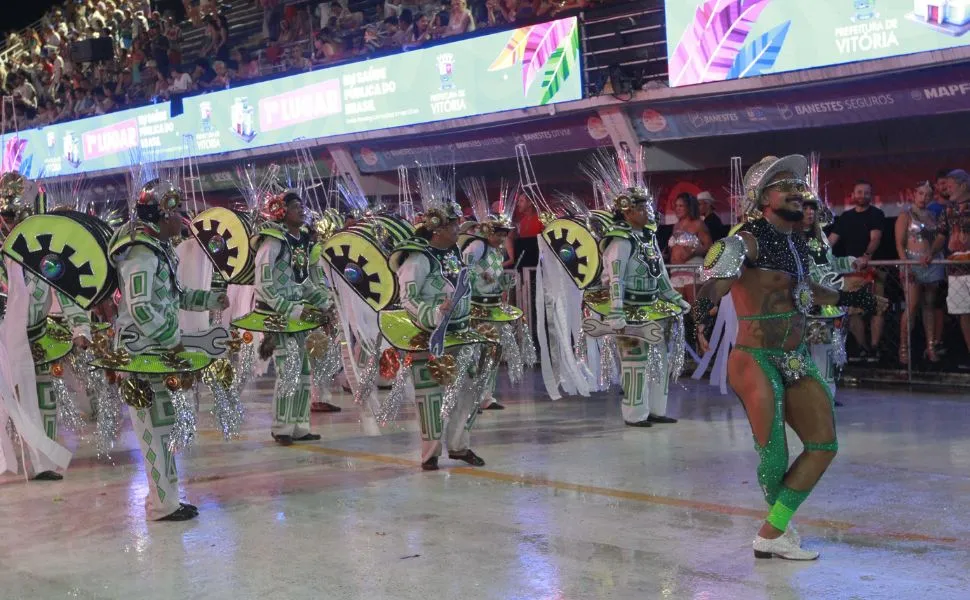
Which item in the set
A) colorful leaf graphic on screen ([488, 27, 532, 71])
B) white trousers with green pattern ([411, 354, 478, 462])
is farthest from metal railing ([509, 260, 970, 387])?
white trousers with green pattern ([411, 354, 478, 462])

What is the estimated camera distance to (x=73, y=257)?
21.7 feet

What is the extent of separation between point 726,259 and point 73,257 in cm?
361

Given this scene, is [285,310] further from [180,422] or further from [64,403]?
[180,422]

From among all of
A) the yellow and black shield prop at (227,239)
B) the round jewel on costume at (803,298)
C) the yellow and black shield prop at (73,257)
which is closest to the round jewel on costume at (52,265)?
the yellow and black shield prop at (73,257)

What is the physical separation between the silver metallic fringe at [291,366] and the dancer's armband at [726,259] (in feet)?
14.8

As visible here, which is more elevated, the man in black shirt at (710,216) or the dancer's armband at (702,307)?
the man in black shirt at (710,216)

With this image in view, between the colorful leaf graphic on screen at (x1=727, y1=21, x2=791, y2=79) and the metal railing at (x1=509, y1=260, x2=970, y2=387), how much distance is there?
6.46ft

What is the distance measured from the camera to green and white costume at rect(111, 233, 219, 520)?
6.35 meters

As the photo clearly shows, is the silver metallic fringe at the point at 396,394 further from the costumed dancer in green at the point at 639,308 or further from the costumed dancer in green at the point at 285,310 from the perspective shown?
the costumed dancer in green at the point at 639,308

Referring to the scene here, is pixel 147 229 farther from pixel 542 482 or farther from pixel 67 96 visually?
pixel 67 96

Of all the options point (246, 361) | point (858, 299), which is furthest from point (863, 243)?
point (858, 299)

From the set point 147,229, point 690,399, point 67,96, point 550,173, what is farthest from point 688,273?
point 67,96

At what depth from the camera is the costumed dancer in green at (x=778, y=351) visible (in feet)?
17.0

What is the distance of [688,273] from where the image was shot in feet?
40.0
